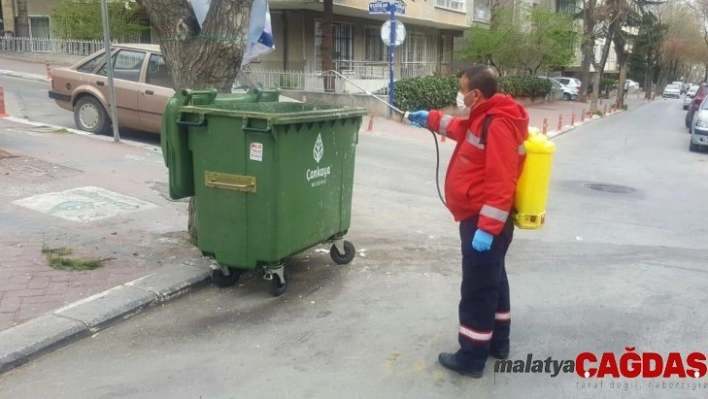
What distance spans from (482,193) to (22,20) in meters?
28.6

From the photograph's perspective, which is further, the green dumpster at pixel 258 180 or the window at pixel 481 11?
the window at pixel 481 11

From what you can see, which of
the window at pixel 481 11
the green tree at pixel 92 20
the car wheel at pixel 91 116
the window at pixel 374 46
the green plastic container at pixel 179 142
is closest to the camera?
the green plastic container at pixel 179 142

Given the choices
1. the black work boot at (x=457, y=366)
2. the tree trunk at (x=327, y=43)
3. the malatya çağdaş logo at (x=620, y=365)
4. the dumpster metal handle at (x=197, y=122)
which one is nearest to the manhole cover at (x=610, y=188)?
the malatya çağdaş logo at (x=620, y=365)

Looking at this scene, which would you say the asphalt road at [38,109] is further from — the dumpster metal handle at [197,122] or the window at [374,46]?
the window at [374,46]

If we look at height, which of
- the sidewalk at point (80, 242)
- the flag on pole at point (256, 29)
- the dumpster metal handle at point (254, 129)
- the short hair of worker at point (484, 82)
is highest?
the flag on pole at point (256, 29)

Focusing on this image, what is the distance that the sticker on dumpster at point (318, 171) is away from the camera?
5023mm

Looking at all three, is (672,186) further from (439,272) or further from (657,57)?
(657,57)

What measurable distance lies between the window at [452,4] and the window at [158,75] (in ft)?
65.4

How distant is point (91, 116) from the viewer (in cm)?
1139

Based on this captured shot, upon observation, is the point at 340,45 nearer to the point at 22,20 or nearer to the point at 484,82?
the point at 22,20

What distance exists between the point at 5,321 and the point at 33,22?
28.5 m

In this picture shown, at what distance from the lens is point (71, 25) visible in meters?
23.8

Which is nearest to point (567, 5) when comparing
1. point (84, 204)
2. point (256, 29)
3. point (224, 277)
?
point (256, 29)

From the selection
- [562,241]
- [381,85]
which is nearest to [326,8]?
[381,85]
